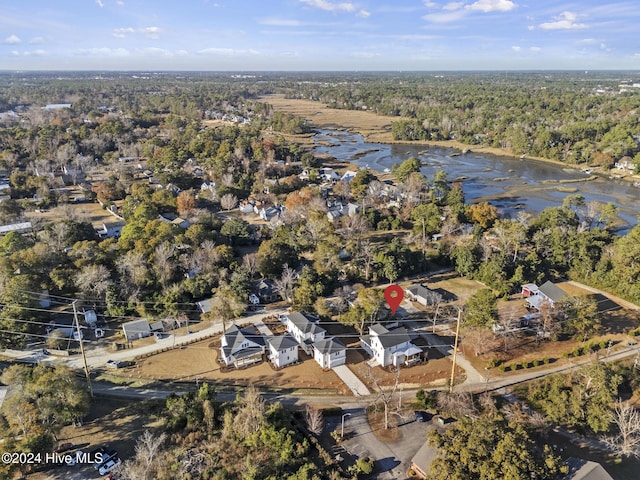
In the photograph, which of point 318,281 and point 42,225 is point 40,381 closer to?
point 318,281

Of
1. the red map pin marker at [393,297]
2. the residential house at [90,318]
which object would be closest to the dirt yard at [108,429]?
the residential house at [90,318]

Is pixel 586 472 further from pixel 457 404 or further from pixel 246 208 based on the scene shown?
pixel 246 208

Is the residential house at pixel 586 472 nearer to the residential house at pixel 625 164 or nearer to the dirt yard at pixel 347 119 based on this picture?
the residential house at pixel 625 164

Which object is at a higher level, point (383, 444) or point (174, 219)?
point (174, 219)

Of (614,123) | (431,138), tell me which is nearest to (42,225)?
(431,138)

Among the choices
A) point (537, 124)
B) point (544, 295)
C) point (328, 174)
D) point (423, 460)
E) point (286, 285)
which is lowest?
point (423, 460)

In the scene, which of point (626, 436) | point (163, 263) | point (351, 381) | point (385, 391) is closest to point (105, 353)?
point (163, 263)

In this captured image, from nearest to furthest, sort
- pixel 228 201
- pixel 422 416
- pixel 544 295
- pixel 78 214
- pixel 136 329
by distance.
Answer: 1. pixel 422 416
2. pixel 136 329
3. pixel 544 295
4. pixel 78 214
5. pixel 228 201
